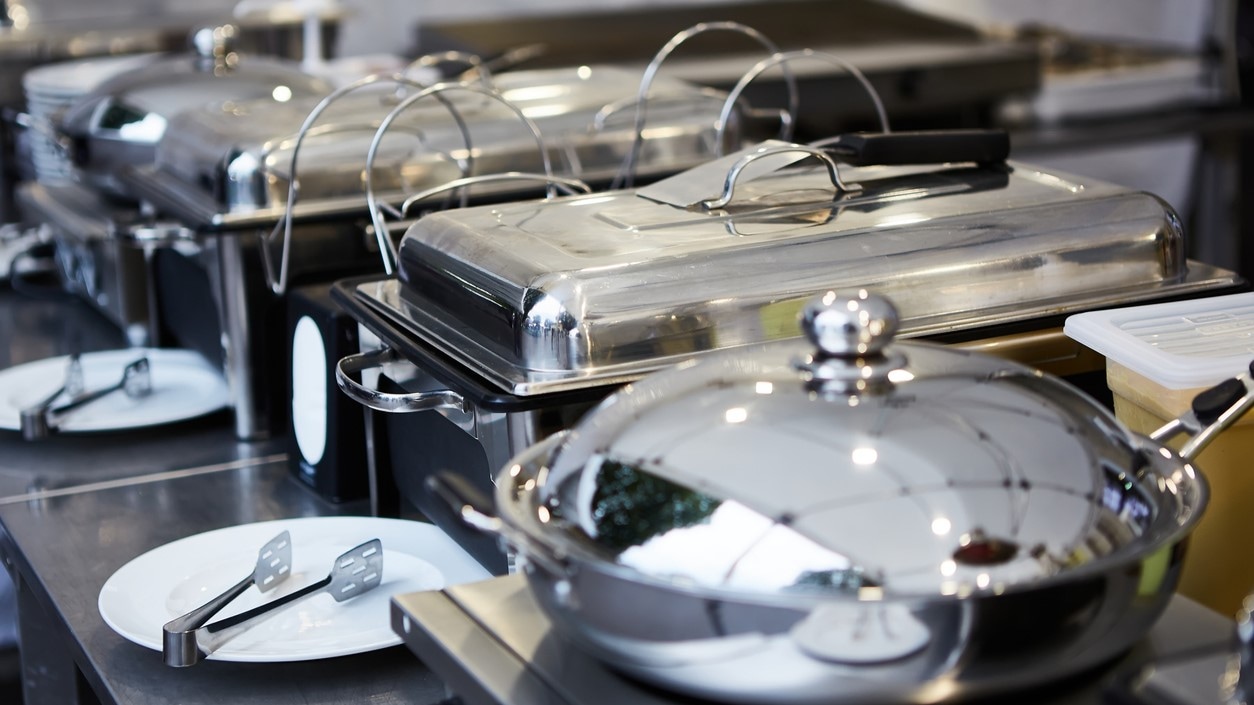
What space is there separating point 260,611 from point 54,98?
1.33 meters

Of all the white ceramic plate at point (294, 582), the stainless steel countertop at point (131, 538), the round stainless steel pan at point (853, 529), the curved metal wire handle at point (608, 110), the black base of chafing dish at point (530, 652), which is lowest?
the stainless steel countertop at point (131, 538)

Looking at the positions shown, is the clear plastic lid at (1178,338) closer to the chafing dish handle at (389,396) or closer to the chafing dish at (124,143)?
the chafing dish handle at (389,396)

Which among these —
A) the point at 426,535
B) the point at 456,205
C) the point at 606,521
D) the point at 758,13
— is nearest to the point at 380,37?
the point at 758,13

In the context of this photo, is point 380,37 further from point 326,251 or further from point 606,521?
point 606,521

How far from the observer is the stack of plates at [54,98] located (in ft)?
6.29

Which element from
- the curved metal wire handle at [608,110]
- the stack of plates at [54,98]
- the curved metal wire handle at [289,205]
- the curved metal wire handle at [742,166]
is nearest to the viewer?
the curved metal wire handle at [742,166]

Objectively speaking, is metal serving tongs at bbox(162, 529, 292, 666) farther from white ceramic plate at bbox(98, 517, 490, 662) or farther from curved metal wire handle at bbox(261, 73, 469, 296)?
curved metal wire handle at bbox(261, 73, 469, 296)

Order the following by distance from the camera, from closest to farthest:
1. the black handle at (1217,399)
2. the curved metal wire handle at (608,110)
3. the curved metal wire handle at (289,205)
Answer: the black handle at (1217,399), the curved metal wire handle at (289,205), the curved metal wire handle at (608,110)

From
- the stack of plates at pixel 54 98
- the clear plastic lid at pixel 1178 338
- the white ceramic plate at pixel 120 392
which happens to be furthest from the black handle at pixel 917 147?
the stack of plates at pixel 54 98

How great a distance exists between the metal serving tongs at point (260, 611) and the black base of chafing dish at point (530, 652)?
191 mm

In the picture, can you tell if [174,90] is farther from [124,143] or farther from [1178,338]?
[1178,338]

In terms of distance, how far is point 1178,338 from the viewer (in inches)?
30.2

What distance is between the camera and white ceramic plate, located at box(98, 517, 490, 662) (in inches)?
32.7

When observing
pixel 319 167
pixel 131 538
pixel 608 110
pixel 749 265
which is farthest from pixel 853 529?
→ pixel 608 110
